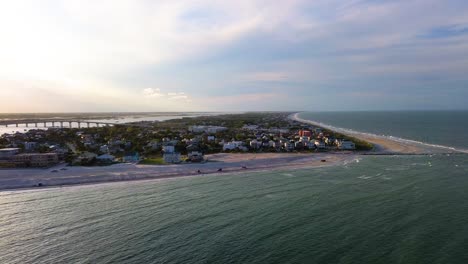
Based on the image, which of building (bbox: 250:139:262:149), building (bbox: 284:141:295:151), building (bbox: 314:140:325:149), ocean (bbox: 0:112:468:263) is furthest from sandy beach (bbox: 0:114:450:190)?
building (bbox: 250:139:262:149)

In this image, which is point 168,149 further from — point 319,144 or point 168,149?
point 319,144

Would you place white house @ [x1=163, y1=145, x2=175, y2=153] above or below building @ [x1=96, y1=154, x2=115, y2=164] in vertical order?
above

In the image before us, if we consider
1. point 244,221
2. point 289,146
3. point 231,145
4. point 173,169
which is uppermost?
point 231,145

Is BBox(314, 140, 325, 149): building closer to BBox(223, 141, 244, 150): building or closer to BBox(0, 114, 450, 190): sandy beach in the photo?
BBox(0, 114, 450, 190): sandy beach

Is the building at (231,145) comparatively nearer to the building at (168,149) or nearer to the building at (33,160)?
the building at (168,149)

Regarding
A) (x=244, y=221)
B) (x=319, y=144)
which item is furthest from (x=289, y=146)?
(x=244, y=221)

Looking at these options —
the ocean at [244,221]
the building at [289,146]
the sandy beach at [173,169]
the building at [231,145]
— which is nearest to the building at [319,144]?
the building at [289,146]
